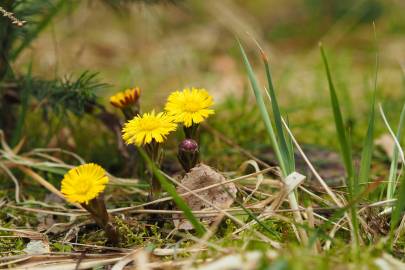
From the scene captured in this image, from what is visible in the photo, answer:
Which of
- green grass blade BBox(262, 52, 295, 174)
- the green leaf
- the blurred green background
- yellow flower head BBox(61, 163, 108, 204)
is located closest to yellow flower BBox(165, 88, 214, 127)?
green grass blade BBox(262, 52, 295, 174)

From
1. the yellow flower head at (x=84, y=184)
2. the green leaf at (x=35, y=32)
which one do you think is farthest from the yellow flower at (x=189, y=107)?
the green leaf at (x=35, y=32)

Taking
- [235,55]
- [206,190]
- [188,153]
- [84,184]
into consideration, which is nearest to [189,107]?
[188,153]

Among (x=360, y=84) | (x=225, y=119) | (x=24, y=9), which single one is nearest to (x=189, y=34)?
(x=360, y=84)

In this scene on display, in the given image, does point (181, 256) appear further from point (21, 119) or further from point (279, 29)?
point (279, 29)

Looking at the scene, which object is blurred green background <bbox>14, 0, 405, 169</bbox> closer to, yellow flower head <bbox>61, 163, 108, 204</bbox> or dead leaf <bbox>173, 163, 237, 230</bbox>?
dead leaf <bbox>173, 163, 237, 230</bbox>

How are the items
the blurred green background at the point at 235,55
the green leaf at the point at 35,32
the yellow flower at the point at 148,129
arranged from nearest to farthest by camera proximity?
1. the yellow flower at the point at 148,129
2. the green leaf at the point at 35,32
3. the blurred green background at the point at 235,55

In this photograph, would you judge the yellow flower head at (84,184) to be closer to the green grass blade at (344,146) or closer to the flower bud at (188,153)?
the flower bud at (188,153)
